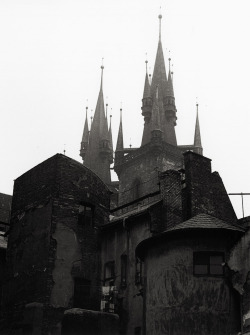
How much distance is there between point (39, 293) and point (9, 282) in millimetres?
3014

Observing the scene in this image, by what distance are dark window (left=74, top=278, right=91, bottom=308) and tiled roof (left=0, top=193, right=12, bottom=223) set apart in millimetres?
17286

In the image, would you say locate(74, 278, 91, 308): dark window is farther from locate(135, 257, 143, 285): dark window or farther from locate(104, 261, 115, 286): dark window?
locate(135, 257, 143, 285): dark window

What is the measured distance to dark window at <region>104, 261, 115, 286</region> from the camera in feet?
98.1

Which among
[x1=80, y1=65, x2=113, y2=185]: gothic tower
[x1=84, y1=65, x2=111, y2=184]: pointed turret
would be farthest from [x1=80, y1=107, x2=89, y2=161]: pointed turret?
[x1=84, y1=65, x2=111, y2=184]: pointed turret

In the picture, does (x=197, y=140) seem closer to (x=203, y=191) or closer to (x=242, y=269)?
(x=203, y=191)

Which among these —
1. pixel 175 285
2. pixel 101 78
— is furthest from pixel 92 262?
pixel 101 78

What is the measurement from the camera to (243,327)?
20.7 m

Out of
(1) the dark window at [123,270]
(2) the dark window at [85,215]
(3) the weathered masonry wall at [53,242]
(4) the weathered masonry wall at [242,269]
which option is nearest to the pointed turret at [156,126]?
(3) the weathered masonry wall at [53,242]

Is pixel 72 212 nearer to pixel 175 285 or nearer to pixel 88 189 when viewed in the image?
pixel 88 189

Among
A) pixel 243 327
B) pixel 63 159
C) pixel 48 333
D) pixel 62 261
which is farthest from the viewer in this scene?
pixel 63 159

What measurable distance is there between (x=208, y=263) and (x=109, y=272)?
816 cm

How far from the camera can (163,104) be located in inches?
2923

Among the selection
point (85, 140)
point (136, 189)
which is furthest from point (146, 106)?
point (136, 189)

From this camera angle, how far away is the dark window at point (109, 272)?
98.1ft
